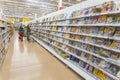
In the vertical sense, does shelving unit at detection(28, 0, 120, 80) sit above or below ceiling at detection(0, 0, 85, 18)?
below

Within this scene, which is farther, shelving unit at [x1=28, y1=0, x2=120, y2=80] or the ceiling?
the ceiling

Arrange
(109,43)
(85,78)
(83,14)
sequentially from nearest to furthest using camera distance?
(109,43) → (85,78) → (83,14)

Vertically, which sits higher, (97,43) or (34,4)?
(34,4)

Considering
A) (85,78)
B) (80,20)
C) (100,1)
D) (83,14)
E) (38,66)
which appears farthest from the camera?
(38,66)

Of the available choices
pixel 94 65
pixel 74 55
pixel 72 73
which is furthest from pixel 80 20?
pixel 72 73

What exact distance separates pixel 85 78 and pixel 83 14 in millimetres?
1843

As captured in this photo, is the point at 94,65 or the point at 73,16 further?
the point at 73,16

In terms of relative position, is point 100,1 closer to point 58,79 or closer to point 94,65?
point 94,65

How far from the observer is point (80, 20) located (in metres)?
3.70

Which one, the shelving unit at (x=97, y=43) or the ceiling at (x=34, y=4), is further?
the ceiling at (x=34, y=4)

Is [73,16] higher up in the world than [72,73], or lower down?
higher up

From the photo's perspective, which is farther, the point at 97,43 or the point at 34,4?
the point at 34,4

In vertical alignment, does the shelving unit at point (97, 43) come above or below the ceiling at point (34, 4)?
below

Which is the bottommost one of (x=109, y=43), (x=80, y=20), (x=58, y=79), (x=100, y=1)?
(x=58, y=79)
